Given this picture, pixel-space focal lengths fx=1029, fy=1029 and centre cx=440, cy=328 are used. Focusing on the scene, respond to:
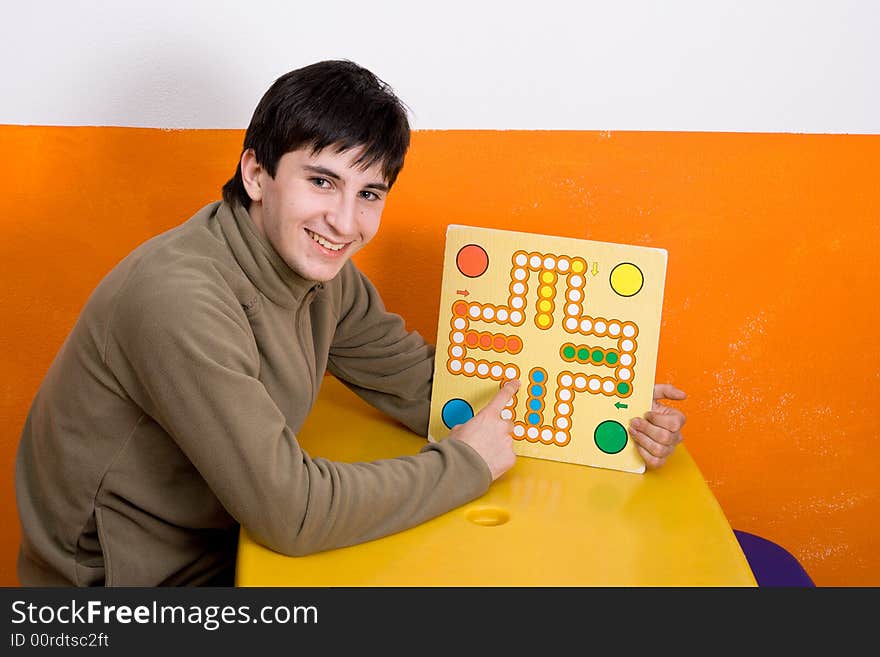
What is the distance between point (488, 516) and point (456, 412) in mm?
183

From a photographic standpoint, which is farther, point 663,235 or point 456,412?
point 663,235

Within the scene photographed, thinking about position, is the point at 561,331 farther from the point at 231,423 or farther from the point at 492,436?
the point at 231,423

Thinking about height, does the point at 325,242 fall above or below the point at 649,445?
above

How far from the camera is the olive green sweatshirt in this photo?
3.08 ft

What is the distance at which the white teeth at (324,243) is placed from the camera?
3.56ft

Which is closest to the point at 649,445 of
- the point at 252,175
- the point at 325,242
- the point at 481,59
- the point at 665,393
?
the point at 665,393

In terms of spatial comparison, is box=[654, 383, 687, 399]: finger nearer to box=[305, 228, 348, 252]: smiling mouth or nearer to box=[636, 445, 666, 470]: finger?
box=[636, 445, 666, 470]: finger

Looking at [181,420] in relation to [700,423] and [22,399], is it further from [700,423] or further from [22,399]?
[700,423]

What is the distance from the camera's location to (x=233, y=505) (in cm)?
96

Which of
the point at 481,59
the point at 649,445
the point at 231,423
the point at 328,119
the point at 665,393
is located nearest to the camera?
the point at 231,423

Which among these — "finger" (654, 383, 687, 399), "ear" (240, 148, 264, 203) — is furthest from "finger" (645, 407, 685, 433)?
"ear" (240, 148, 264, 203)

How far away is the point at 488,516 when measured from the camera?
107 centimetres

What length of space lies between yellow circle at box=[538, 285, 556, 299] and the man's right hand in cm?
13

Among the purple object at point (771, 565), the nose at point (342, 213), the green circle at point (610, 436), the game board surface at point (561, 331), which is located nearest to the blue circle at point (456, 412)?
the game board surface at point (561, 331)
